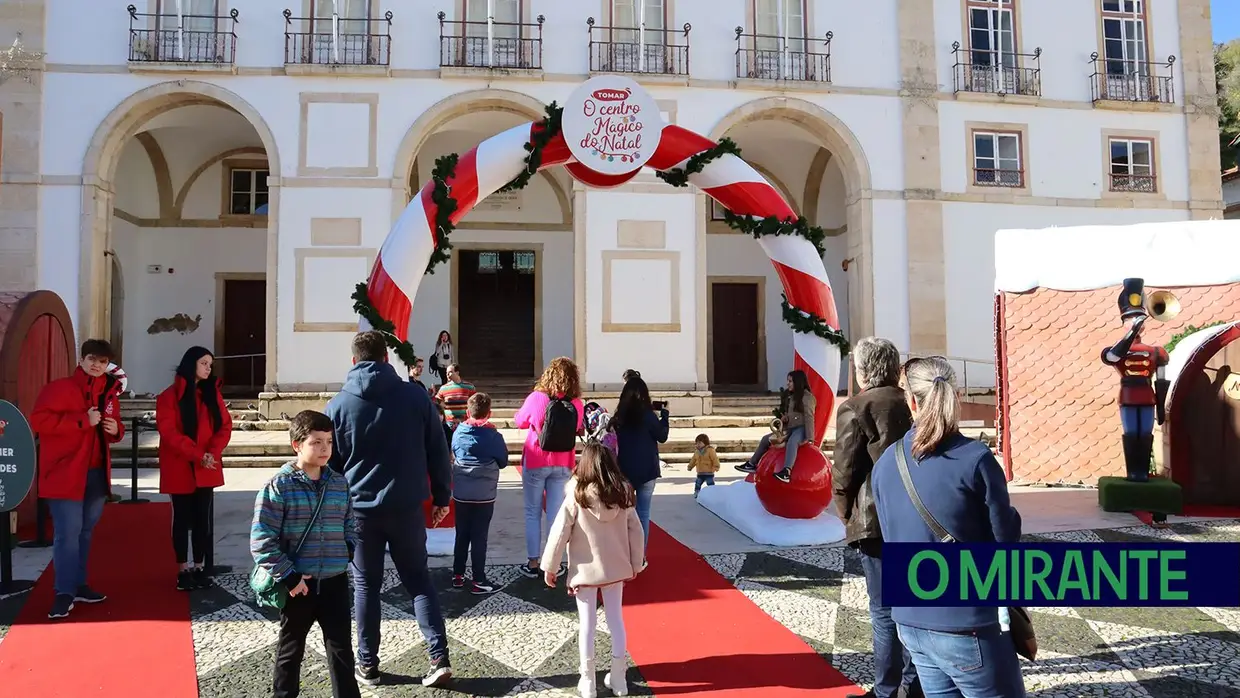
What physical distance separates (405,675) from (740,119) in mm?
11799

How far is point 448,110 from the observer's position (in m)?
12.9

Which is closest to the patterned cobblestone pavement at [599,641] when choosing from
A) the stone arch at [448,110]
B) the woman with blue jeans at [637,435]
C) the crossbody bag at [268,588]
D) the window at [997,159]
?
the crossbody bag at [268,588]

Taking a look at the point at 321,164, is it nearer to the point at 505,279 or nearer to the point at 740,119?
the point at 505,279

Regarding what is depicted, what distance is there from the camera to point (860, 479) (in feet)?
10.3

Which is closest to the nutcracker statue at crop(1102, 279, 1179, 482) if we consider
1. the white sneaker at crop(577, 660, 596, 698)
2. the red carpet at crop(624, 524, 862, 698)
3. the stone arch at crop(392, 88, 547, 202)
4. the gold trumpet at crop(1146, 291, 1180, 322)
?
the gold trumpet at crop(1146, 291, 1180, 322)

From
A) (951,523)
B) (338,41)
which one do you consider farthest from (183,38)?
(951,523)

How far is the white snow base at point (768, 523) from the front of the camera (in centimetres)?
574

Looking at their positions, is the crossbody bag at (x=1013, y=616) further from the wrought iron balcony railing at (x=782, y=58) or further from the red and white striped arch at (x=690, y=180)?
the wrought iron balcony railing at (x=782, y=58)

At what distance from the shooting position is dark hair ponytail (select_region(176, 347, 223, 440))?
451 centimetres

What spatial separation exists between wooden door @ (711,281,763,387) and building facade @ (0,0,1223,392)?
215 cm

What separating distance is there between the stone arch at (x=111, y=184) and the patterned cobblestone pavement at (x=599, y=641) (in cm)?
891

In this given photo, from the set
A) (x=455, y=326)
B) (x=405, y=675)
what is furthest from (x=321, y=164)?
(x=405, y=675)

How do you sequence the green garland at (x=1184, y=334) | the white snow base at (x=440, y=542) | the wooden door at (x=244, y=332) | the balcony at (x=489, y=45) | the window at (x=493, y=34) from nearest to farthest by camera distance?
the white snow base at (x=440, y=542)
the green garland at (x=1184, y=334)
the balcony at (x=489, y=45)
the window at (x=493, y=34)
the wooden door at (x=244, y=332)

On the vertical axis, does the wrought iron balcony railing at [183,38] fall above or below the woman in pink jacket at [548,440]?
above
